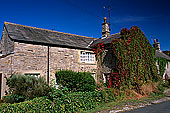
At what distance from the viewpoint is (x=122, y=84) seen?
12.5 meters

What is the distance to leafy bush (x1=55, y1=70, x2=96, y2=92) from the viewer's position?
37.1ft

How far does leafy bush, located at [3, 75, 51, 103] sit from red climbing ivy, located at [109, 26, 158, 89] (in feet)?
21.9

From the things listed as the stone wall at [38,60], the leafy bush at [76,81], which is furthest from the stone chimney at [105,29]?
the leafy bush at [76,81]

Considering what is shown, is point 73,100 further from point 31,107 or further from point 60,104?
point 31,107

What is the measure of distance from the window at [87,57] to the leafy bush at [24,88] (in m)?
6.97

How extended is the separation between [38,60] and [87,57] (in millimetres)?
5338

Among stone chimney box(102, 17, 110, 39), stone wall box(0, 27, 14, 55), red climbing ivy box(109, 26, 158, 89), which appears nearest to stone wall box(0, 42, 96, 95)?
stone wall box(0, 27, 14, 55)

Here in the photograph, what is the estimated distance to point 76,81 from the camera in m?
11.6

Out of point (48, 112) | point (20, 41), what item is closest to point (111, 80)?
point (48, 112)

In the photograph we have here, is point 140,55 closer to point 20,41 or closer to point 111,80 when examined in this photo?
point 111,80

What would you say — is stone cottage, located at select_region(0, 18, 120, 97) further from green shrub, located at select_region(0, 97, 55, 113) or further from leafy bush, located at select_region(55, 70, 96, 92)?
green shrub, located at select_region(0, 97, 55, 113)

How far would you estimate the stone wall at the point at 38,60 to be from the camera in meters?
10.5

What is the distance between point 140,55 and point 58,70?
8.03 metres

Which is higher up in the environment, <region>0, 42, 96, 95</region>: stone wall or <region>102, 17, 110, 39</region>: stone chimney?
<region>102, 17, 110, 39</region>: stone chimney
